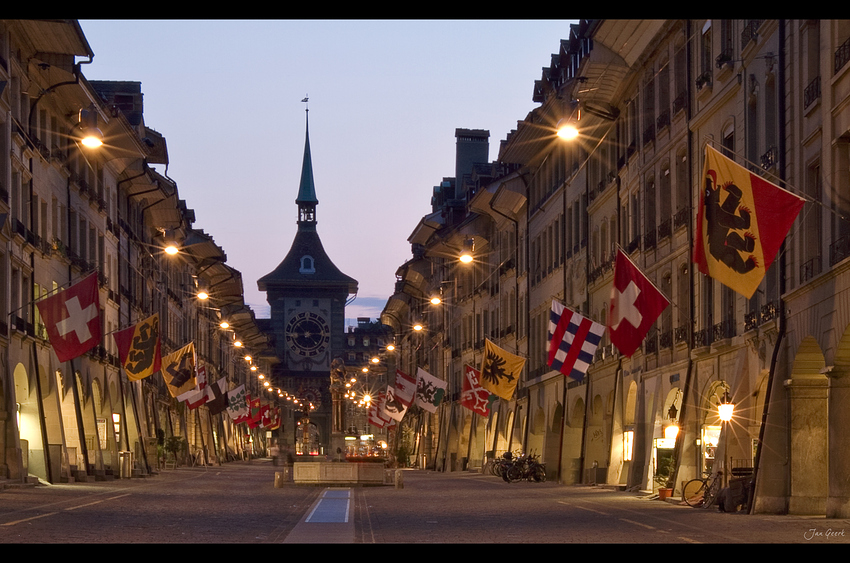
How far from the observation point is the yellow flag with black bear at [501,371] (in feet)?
158

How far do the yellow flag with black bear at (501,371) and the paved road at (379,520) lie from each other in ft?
32.1

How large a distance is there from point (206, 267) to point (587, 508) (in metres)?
71.6

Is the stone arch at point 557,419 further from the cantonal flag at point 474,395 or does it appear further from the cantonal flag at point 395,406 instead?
the cantonal flag at point 395,406

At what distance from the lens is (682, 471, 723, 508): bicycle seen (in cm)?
3014

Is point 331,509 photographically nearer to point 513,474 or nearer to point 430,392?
point 513,474

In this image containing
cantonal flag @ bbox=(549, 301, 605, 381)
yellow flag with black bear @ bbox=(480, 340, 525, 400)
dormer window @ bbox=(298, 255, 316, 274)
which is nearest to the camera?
cantonal flag @ bbox=(549, 301, 605, 381)

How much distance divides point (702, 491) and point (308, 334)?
166145 mm

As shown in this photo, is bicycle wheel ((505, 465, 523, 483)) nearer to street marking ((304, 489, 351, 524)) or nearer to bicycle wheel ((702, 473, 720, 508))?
street marking ((304, 489, 351, 524))

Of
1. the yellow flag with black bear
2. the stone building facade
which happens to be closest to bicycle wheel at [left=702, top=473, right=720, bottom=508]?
the stone building facade

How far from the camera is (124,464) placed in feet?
181

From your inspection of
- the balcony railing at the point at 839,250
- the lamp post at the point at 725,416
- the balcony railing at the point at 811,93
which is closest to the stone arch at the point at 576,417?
the lamp post at the point at 725,416

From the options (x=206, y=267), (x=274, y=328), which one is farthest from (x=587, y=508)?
(x=274, y=328)

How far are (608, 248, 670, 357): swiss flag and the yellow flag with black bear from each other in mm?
16380

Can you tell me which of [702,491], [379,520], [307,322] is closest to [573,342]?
[702,491]
